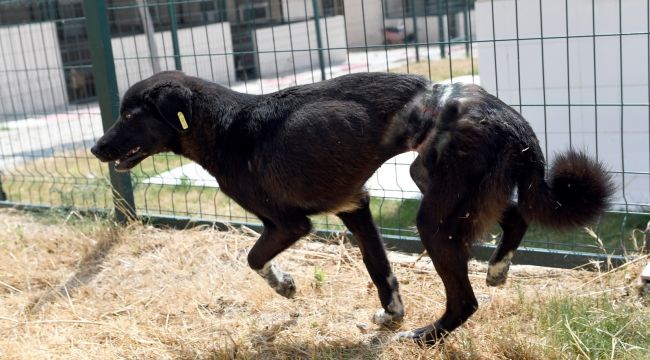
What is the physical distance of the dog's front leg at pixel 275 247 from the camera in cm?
374

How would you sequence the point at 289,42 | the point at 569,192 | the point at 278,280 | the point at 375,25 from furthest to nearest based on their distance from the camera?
the point at 375,25 < the point at 289,42 < the point at 278,280 < the point at 569,192

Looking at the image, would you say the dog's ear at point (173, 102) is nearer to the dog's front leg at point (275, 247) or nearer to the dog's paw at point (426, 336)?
the dog's front leg at point (275, 247)

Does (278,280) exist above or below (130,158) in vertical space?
→ below

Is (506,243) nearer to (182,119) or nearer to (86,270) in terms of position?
(182,119)

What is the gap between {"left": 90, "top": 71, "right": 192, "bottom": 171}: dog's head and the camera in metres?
3.85

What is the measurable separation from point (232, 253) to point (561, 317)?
2586 mm

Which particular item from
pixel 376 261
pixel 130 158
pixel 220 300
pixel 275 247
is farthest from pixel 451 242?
pixel 130 158

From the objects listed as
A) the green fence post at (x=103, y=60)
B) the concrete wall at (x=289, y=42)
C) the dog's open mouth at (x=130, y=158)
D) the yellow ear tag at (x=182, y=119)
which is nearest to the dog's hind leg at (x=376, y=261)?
the yellow ear tag at (x=182, y=119)

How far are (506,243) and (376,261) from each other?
75cm

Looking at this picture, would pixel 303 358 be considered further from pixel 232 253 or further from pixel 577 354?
pixel 232 253

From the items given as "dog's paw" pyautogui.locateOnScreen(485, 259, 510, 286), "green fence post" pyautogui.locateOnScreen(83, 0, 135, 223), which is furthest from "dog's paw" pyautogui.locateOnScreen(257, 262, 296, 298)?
"green fence post" pyautogui.locateOnScreen(83, 0, 135, 223)

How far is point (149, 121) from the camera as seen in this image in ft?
12.9

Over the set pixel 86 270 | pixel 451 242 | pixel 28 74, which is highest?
pixel 28 74

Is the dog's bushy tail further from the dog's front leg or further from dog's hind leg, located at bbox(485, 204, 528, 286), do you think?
the dog's front leg
